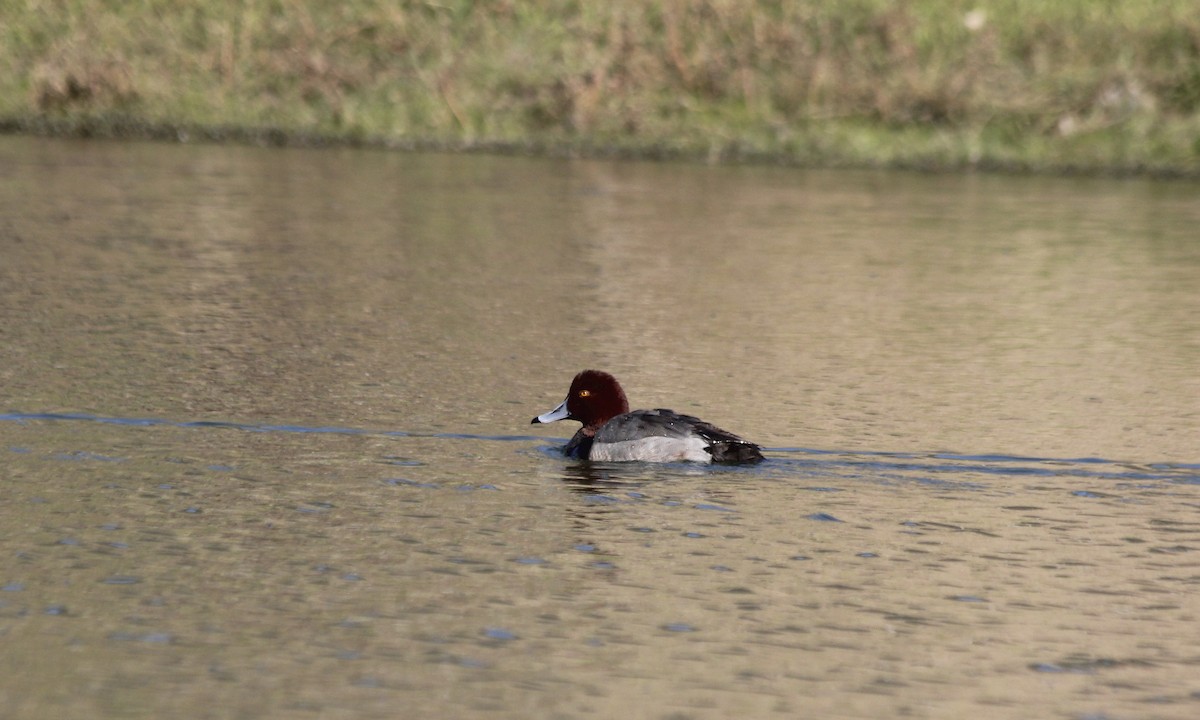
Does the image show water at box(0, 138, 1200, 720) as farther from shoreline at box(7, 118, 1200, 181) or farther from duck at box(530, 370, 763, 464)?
shoreline at box(7, 118, 1200, 181)

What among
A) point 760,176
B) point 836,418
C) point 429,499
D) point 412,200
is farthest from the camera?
point 760,176

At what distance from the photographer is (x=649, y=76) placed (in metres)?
30.3

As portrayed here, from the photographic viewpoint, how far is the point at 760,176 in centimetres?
2645

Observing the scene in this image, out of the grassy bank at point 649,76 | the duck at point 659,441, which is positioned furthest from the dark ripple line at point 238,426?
the grassy bank at point 649,76

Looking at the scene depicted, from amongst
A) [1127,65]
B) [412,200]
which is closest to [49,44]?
[412,200]

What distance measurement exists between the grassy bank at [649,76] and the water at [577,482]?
9583mm

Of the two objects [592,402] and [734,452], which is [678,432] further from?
[592,402]

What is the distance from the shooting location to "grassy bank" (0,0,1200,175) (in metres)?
28.8

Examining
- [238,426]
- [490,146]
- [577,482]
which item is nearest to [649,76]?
[490,146]

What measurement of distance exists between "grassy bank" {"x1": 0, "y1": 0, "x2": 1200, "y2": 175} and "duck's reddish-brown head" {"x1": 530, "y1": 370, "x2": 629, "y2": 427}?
1850cm

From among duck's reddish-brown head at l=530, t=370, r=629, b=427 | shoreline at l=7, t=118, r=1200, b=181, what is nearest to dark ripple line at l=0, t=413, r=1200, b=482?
duck's reddish-brown head at l=530, t=370, r=629, b=427

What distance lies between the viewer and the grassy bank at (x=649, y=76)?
2877 cm

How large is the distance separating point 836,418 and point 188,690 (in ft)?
17.8

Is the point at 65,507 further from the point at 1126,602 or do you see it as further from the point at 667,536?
the point at 1126,602
